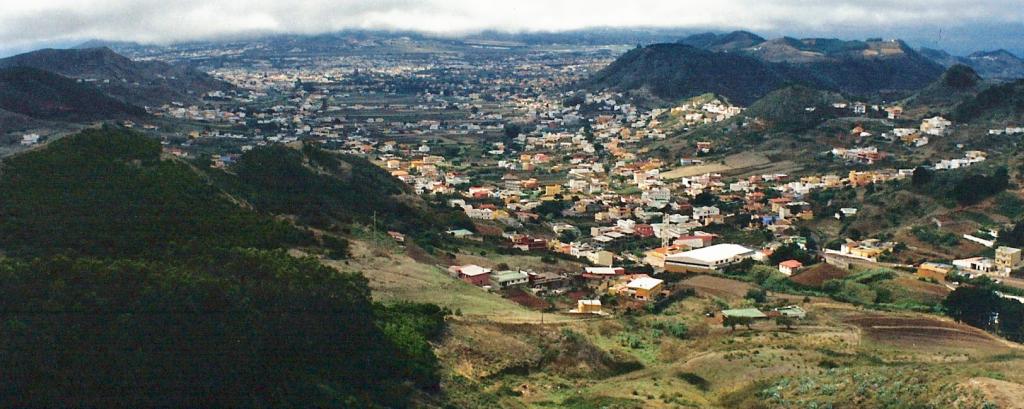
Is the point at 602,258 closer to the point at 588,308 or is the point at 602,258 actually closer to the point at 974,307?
the point at 588,308

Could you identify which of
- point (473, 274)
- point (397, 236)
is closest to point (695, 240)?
point (397, 236)

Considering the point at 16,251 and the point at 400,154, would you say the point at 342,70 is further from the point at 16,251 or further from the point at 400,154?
the point at 16,251

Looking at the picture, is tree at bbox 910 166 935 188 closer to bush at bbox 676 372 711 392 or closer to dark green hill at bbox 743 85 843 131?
dark green hill at bbox 743 85 843 131

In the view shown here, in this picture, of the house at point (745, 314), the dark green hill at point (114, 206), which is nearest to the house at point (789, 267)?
the house at point (745, 314)

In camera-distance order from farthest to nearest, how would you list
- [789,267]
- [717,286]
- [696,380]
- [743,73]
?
[743,73] → [789,267] → [717,286] → [696,380]

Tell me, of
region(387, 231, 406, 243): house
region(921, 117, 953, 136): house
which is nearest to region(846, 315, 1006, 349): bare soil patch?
region(387, 231, 406, 243): house

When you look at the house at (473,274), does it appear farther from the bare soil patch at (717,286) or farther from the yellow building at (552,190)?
the yellow building at (552,190)
